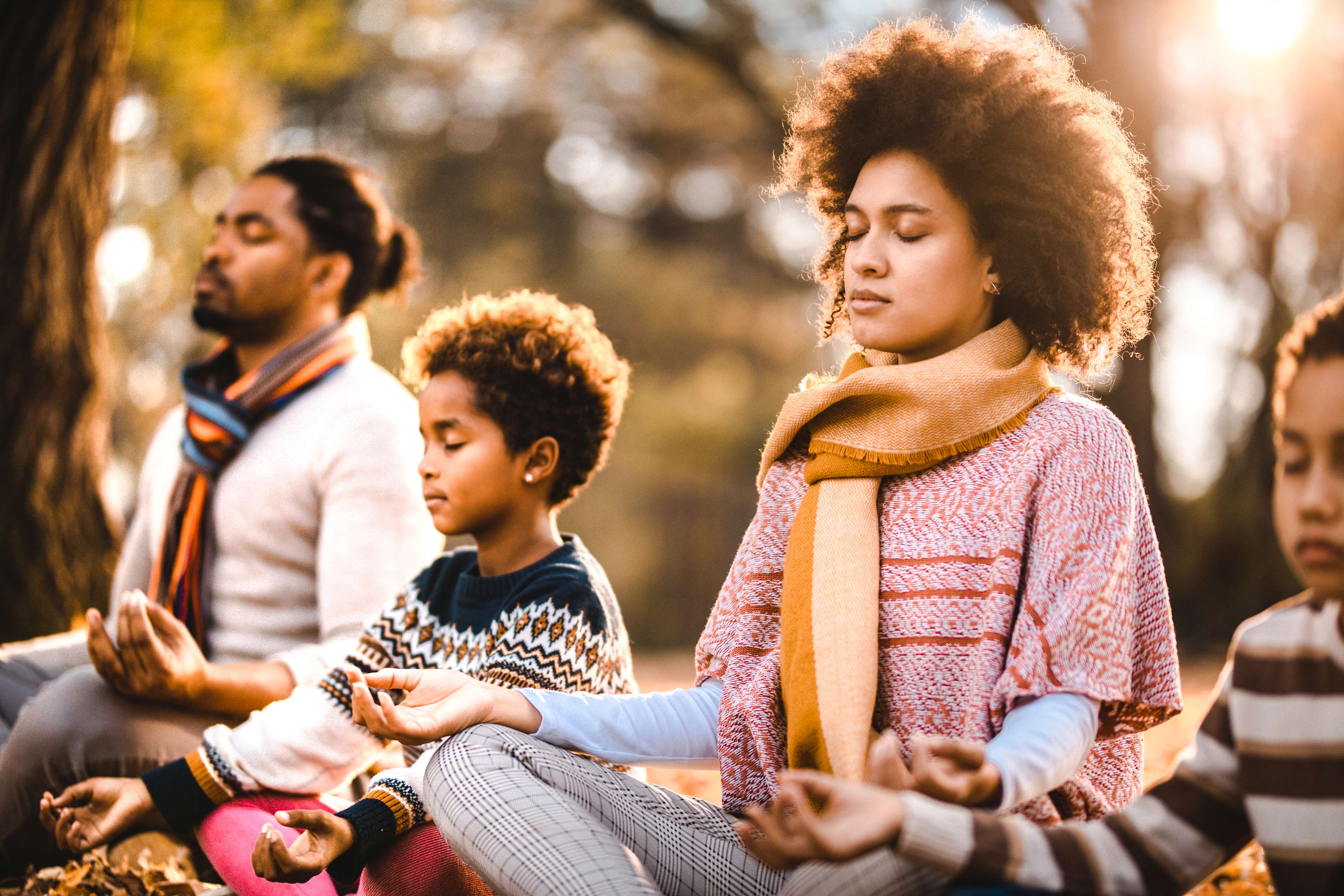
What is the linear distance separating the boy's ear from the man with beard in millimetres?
551

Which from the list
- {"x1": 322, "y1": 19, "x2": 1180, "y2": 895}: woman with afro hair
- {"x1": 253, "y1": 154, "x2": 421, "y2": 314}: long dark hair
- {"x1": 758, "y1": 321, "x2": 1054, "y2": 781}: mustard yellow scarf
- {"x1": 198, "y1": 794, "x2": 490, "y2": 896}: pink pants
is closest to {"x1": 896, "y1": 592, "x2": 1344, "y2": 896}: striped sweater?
{"x1": 322, "y1": 19, "x2": 1180, "y2": 895}: woman with afro hair

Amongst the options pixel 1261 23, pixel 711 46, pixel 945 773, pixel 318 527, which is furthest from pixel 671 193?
pixel 945 773

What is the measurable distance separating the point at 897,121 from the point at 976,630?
3.06 ft

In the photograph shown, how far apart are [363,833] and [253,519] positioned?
1.22 m

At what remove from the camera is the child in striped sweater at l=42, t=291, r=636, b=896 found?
7.41 ft

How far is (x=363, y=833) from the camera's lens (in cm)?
208

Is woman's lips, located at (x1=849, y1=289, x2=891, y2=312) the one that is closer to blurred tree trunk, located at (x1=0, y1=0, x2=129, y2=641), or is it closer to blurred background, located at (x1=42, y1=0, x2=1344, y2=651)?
blurred background, located at (x1=42, y1=0, x2=1344, y2=651)

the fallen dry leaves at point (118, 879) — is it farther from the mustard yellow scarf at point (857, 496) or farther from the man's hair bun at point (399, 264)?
the man's hair bun at point (399, 264)

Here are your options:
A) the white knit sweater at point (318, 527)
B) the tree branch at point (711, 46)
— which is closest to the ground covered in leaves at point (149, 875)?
the white knit sweater at point (318, 527)

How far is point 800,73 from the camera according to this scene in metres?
3.08

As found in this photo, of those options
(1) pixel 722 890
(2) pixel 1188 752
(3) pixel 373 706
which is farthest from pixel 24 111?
(2) pixel 1188 752

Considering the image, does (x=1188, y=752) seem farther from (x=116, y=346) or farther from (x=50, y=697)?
(x=116, y=346)

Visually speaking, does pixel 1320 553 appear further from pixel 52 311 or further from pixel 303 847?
pixel 52 311

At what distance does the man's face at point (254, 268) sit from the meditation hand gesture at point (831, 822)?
2.50 metres
